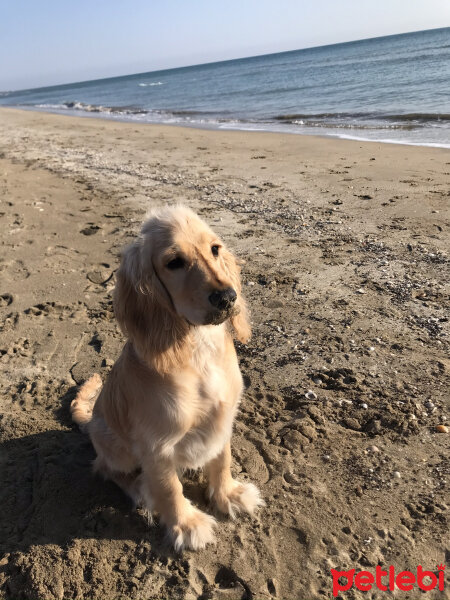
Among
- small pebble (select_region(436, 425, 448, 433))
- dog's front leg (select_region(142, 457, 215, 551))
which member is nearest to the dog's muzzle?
dog's front leg (select_region(142, 457, 215, 551))

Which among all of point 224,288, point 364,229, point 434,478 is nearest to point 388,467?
point 434,478

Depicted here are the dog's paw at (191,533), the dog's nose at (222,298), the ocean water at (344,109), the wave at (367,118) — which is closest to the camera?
the dog's nose at (222,298)

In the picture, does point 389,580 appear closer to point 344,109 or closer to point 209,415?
point 209,415

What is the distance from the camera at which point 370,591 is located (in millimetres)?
2234

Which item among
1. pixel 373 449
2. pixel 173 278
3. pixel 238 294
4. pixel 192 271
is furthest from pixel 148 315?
pixel 373 449

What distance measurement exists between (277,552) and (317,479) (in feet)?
1.83

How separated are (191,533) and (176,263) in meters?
1.51

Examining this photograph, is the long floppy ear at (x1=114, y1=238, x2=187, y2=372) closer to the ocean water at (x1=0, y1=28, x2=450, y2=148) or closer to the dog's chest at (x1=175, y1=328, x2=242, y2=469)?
the dog's chest at (x1=175, y1=328, x2=242, y2=469)

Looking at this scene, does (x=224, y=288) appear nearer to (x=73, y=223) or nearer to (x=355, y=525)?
(x=355, y=525)

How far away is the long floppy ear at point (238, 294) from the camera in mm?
2420

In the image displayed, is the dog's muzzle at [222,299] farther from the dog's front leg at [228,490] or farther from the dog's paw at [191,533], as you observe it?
the dog's paw at [191,533]

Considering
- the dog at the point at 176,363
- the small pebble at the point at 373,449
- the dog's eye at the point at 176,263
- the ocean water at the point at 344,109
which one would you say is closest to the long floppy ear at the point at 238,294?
the dog at the point at 176,363

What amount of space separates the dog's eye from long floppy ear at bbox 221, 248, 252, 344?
1.04 feet

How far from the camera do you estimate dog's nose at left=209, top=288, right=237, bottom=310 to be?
2.00 m
